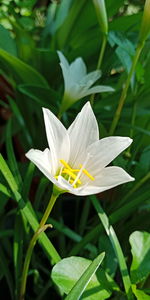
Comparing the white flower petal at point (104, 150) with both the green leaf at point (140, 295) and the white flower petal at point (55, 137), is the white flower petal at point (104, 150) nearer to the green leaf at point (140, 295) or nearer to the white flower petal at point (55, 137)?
the white flower petal at point (55, 137)

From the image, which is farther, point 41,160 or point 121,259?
point 121,259

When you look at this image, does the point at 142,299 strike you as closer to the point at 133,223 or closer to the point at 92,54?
the point at 133,223

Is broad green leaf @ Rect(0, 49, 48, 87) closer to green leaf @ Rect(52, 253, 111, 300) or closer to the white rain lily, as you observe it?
the white rain lily

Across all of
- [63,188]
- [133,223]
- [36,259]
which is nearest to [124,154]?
[133,223]

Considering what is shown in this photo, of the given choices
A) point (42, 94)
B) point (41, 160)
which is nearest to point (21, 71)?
point (42, 94)

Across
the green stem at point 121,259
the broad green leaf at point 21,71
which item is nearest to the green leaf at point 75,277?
the green stem at point 121,259

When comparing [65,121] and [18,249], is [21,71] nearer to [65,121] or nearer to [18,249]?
[65,121]

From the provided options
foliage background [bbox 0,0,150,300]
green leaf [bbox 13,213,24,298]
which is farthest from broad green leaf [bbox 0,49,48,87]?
green leaf [bbox 13,213,24,298]
